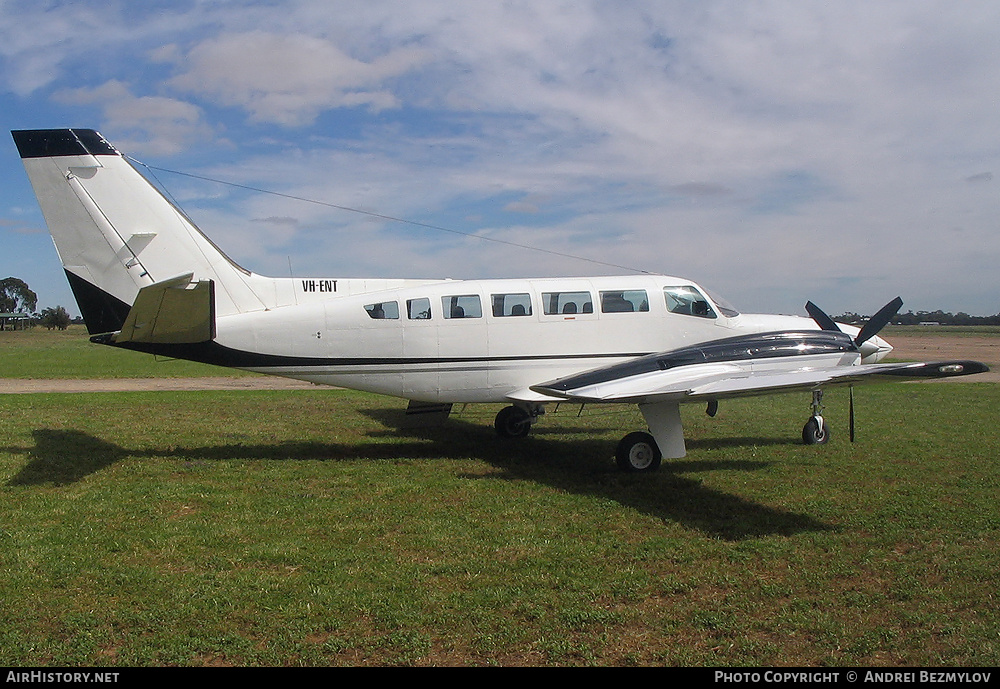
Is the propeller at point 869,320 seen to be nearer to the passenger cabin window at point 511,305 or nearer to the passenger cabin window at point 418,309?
the passenger cabin window at point 511,305

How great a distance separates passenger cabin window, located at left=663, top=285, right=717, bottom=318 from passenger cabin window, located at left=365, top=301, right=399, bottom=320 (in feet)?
15.4

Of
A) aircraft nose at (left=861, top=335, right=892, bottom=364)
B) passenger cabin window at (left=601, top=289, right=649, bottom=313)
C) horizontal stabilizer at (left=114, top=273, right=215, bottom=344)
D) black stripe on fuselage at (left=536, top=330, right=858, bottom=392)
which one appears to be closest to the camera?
horizontal stabilizer at (left=114, top=273, right=215, bottom=344)

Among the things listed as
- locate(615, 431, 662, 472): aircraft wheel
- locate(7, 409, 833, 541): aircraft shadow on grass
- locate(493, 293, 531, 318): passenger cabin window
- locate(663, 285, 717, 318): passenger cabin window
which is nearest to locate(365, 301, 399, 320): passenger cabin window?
locate(493, 293, 531, 318): passenger cabin window

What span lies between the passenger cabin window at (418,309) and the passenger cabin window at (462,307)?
0.88 feet

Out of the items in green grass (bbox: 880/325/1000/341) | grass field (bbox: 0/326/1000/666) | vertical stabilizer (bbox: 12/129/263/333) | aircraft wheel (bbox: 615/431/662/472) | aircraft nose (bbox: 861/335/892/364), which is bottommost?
grass field (bbox: 0/326/1000/666)

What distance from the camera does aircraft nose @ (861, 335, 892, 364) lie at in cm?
1263

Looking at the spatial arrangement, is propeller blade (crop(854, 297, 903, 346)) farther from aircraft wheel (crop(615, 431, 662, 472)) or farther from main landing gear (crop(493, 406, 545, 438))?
main landing gear (crop(493, 406, 545, 438))

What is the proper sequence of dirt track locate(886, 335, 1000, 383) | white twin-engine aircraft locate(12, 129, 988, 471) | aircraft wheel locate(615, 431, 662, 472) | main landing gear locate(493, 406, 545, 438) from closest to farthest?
white twin-engine aircraft locate(12, 129, 988, 471) < aircraft wheel locate(615, 431, 662, 472) < main landing gear locate(493, 406, 545, 438) < dirt track locate(886, 335, 1000, 383)

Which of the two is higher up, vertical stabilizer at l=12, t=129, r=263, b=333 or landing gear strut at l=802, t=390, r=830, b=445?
vertical stabilizer at l=12, t=129, r=263, b=333

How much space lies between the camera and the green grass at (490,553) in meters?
4.71

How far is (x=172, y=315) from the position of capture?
9609 mm

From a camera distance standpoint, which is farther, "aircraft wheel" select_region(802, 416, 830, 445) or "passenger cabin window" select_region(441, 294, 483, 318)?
"aircraft wheel" select_region(802, 416, 830, 445)

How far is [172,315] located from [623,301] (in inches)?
280

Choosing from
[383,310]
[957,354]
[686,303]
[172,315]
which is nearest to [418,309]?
[383,310]
